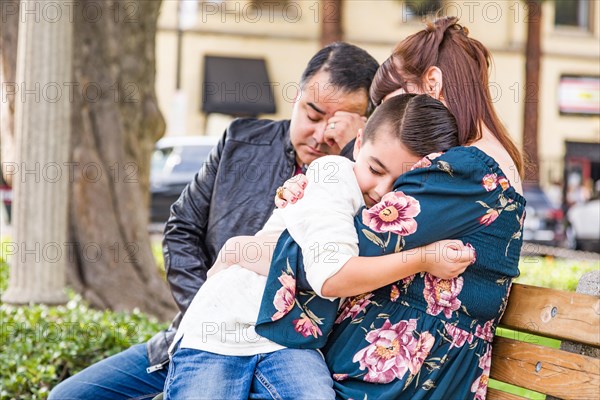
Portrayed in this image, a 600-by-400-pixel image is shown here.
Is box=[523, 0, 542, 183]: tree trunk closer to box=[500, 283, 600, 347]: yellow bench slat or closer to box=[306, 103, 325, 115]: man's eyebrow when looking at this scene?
box=[306, 103, 325, 115]: man's eyebrow

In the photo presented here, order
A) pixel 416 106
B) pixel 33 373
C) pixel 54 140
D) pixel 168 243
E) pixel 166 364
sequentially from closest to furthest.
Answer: pixel 416 106, pixel 166 364, pixel 168 243, pixel 33 373, pixel 54 140

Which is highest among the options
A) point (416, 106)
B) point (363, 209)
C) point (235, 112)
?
point (416, 106)

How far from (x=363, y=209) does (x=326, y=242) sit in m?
0.16

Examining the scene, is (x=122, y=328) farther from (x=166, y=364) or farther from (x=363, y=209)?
(x=363, y=209)

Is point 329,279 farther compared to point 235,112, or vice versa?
point 235,112

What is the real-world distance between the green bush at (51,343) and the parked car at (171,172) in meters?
11.8

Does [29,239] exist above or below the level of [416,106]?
below

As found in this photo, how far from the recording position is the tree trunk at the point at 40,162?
5496 mm

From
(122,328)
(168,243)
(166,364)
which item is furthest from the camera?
(122,328)

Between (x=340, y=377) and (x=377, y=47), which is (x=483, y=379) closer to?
(x=340, y=377)

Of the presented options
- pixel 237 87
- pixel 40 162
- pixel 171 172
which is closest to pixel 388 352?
pixel 40 162

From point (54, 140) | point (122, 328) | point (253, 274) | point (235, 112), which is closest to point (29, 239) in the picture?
point (54, 140)

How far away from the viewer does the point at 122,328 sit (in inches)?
183

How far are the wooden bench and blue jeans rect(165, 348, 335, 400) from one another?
563 millimetres
